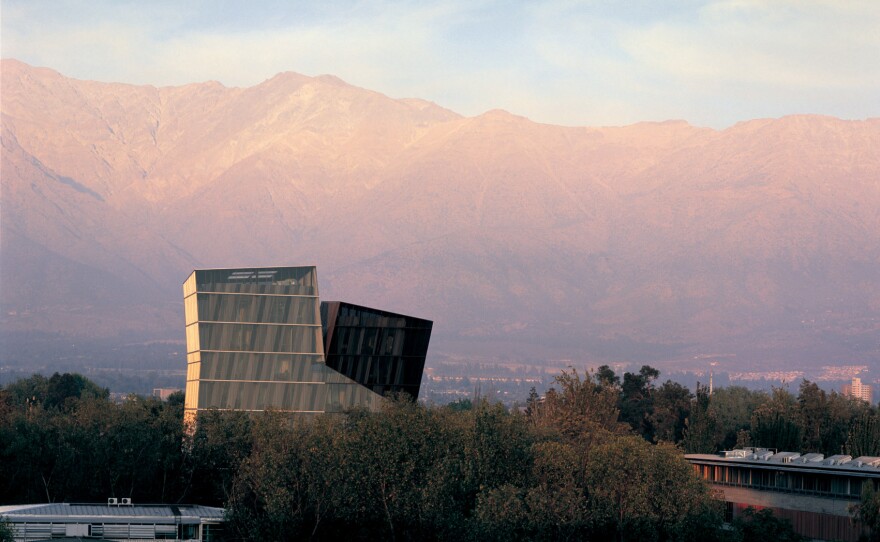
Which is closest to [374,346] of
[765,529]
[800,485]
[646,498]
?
[800,485]

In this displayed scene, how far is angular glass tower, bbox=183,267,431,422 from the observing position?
12275 centimetres

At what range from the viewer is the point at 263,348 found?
12375 cm

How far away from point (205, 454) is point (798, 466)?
4945 cm

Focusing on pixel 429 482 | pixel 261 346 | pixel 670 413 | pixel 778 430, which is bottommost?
pixel 429 482

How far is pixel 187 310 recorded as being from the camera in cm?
12900

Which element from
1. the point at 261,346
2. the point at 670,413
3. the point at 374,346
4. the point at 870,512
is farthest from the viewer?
the point at 670,413

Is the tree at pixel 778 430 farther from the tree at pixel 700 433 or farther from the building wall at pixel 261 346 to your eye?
the building wall at pixel 261 346

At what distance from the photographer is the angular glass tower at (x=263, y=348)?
403ft

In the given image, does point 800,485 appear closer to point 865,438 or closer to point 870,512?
point 870,512

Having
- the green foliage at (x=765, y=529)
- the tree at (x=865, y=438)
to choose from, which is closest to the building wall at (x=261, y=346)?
the green foliage at (x=765, y=529)

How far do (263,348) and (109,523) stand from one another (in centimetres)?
3373

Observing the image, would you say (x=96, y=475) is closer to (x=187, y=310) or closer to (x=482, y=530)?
(x=187, y=310)

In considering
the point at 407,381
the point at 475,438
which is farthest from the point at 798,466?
the point at 407,381

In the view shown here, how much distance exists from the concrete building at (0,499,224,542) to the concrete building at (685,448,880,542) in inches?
1567
